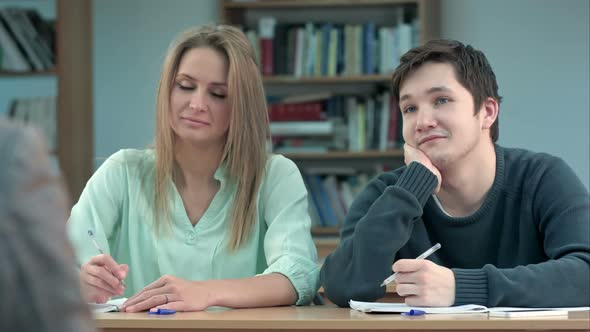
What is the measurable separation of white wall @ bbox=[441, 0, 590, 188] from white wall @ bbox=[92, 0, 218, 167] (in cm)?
155

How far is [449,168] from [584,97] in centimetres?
281

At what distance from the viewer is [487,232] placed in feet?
6.74

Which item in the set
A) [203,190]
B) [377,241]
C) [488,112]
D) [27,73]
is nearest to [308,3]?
[27,73]

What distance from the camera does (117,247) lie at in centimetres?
235

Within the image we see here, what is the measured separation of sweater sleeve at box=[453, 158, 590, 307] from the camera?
174 centimetres

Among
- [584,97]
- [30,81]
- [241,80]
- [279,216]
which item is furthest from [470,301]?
[30,81]

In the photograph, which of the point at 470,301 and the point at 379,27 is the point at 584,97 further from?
the point at 470,301

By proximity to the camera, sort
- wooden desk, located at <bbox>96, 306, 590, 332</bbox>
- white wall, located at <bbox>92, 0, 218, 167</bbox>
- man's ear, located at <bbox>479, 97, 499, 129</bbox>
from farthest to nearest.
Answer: white wall, located at <bbox>92, 0, 218, 167</bbox> → man's ear, located at <bbox>479, 97, 499, 129</bbox> → wooden desk, located at <bbox>96, 306, 590, 332</bbox>

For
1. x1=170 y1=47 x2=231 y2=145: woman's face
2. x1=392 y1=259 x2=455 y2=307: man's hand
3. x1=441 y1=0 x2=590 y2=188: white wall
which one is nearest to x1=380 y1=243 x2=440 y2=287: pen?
x1=392 y1=259 x2=455 y2=307: man's hand

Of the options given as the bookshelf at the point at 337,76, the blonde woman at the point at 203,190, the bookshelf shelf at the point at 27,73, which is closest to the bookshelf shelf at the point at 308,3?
the bookshelf at the point at 337,76

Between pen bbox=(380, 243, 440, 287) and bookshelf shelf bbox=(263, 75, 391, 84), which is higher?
bookshelf shelf bbox=(263, 75, 391, 84)

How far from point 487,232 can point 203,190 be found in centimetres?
72

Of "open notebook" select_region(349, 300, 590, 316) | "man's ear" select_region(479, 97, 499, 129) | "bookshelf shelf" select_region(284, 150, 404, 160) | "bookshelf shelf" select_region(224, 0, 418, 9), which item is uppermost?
"bookshelf shelf" select_region(224, 0, 418, 9)

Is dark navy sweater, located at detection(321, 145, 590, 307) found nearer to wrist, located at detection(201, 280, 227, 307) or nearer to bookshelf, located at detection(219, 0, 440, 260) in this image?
wrist, located at detection(201, 280, 227, 307)
